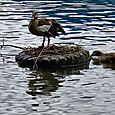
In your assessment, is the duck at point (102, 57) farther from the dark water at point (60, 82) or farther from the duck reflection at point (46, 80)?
the duck reflection at point (46, 80)

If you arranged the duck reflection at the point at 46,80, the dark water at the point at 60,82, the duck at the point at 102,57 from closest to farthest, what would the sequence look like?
the dark water at the point at 60,82
the duck reflection at the point at 46,80
the duck at the point at 102,57

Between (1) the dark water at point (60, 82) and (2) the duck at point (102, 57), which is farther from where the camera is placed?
(2) the duck at point (102, 57)

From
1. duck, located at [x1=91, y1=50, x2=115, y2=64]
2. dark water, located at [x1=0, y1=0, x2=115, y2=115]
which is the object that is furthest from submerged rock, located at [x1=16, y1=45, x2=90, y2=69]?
duck, located at [x1=91, y1=50, x2=115, y2=64]

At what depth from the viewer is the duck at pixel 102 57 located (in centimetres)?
2227

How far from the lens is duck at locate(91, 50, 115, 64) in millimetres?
22266

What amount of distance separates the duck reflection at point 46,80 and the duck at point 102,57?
178 centimetres

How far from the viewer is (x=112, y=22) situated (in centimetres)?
3462

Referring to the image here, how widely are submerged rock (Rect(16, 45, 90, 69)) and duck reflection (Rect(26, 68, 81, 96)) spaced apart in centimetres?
36

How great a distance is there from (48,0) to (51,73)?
28.0 m

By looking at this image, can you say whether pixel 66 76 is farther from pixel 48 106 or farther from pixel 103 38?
pixel 103 38

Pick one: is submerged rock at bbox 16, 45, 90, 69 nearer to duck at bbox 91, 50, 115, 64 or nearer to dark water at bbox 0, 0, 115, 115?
dark water at bbox 0, 0, 115, 115

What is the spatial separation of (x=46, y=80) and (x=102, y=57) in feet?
13.3

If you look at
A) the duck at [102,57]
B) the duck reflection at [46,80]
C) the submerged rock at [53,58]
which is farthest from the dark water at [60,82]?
the duck at [102,57]

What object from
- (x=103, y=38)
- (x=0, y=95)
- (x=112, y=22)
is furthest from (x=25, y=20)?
(x=0, y=95)
